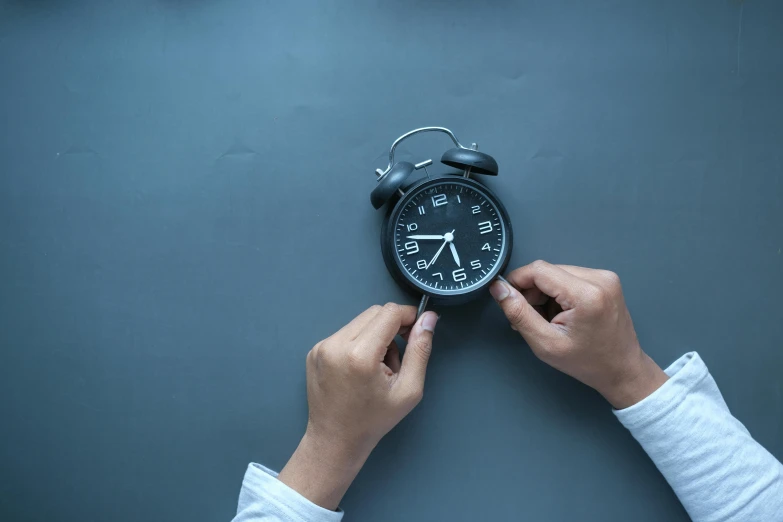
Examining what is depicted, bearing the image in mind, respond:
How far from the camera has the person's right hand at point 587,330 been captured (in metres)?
1.18

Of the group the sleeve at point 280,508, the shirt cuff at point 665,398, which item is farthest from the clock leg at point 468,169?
the sleeve at point 280,508

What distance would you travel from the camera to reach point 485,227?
4.17 ft

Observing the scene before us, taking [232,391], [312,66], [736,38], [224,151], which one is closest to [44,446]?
[232,391]

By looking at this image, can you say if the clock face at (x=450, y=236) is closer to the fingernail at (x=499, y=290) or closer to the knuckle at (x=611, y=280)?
the fingernail at (x=499, y=290)

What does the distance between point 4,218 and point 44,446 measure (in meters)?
0.60

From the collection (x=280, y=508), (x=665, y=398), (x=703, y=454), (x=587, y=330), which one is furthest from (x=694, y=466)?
(x=280, y=508)

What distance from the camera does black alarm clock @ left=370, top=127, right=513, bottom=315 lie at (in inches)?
49.6

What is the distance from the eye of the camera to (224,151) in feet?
4.59

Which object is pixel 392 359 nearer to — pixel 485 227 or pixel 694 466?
pixel 485 227

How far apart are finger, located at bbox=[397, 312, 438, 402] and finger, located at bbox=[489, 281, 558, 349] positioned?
174 mm

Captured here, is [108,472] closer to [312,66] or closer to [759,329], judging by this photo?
[312,66]

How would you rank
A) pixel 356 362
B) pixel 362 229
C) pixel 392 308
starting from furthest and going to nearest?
pixel 362 229 → pixel 392 308 → pixel 356 362

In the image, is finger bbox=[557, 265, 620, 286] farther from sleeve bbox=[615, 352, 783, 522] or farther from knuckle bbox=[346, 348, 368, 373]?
knuckle bbox=[346, 348, 368, 373]

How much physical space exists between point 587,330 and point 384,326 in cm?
43
